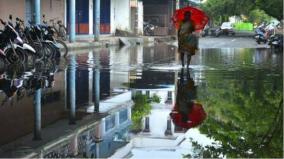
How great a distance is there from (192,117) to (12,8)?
1998 cm

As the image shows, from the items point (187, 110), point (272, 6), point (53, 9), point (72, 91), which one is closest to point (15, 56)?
point (72, 91)

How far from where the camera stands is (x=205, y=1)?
3250 inches

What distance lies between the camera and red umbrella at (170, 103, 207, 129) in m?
8.34

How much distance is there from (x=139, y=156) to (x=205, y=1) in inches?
3054

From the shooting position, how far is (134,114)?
912 cm

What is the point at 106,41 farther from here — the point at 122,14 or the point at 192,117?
the point at 192,117

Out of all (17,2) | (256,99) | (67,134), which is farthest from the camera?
(17,2)

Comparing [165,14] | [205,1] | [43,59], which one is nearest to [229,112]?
[43,59]

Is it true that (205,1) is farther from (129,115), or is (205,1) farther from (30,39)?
(129,115)

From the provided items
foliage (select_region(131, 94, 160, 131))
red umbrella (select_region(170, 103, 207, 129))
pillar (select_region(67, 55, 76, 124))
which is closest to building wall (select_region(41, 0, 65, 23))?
pillar (select_region(67, 55, 76, 124))

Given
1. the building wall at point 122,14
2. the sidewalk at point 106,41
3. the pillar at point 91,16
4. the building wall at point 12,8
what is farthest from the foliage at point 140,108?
the building wall at point 122,14

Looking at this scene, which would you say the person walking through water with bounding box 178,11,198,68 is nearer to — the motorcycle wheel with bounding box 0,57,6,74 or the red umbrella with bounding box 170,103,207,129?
the motorcycle wheel with bounding box 0,57,6,74

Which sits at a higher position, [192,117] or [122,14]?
[122,14]

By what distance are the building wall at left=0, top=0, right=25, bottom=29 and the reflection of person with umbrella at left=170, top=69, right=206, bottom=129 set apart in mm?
15732
